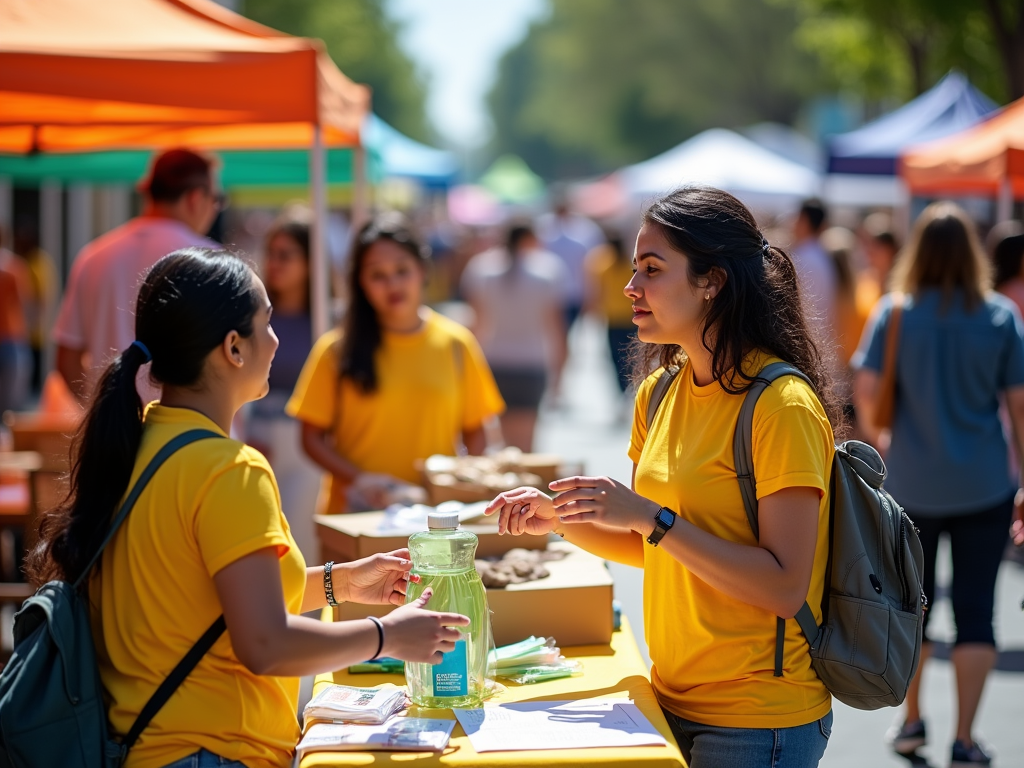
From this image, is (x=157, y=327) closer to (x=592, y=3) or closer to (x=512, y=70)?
(x=592, y=3)

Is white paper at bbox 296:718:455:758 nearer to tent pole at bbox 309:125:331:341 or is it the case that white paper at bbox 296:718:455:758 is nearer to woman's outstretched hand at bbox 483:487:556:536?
woman's outstretched hand at bbox 483:487:556:536

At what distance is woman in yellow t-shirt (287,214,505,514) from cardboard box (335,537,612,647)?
1.56m

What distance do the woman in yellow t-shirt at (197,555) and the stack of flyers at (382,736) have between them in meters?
0.06

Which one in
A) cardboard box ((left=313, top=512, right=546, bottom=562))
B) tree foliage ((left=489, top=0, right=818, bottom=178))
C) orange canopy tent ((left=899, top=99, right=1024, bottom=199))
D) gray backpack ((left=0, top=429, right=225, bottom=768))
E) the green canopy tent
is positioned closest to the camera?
gray backpack ((left=0, top=429, right=225, bottom=768))

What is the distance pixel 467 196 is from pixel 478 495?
135 feet

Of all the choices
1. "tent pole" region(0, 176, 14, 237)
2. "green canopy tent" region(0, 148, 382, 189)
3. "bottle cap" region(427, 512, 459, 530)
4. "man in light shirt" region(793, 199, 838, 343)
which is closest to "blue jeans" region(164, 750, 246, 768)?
"bottle cap" region(427, 512, 459, 530)

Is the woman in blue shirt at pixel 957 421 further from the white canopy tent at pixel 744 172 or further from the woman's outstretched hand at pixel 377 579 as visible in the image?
the white canopy tent at pixel 744 172

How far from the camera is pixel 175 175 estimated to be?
4820 millimetres

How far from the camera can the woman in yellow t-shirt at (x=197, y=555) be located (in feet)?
6.52

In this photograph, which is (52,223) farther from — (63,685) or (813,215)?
(63,685)

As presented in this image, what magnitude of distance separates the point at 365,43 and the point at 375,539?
3178 centimetres

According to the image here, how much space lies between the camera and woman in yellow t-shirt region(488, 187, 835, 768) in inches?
89.5

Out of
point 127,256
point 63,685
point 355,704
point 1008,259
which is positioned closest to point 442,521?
point 355,704

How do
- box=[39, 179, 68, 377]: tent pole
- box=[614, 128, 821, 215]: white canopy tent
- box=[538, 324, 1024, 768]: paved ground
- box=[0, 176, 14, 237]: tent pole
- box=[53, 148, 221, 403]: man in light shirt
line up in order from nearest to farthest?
box=[538, 324, 1024, 768]: paved ground < box=[53, 148, 221, 403]: man in light shirt < box=[0, 176, 14, 237]: tent pole < box=[39, 179, 68, 377]: tent pole < box=[614, 128, 821, 215]: white canopy tent
